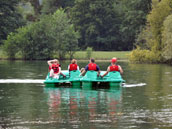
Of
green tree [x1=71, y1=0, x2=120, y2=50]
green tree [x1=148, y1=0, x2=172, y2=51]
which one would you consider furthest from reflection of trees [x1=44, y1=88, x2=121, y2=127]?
green tree [x1=71, y1=0, x2=120, y2=50]

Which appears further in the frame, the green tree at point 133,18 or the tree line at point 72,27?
the green tree at point 133,18

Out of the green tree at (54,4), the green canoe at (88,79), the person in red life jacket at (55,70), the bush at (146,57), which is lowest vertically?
the bush at (146,57)

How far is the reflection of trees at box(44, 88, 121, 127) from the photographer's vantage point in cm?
1636

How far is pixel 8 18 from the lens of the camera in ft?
274

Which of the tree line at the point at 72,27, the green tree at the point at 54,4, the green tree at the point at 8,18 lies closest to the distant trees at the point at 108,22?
the tree line at the point at 72,27

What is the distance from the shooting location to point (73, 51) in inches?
3061

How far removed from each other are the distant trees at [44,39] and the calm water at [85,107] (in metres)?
47.0

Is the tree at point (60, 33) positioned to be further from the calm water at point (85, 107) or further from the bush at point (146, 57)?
the calm water at point (85, 107)

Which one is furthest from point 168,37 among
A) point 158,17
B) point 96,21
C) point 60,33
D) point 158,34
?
point 96,21

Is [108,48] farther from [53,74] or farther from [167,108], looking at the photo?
[167,108]

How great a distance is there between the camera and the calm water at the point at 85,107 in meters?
15.8

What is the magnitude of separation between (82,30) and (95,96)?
238 ft

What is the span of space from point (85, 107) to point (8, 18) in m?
66.0

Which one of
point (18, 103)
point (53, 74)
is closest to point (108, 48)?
point (53, 74)
